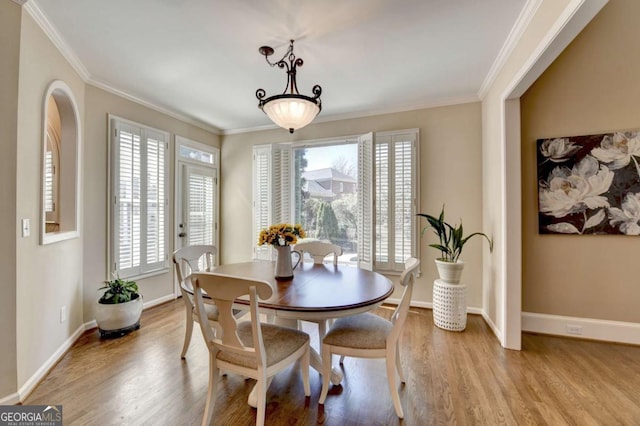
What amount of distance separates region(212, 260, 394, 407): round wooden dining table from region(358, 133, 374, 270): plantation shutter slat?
4.26 feet

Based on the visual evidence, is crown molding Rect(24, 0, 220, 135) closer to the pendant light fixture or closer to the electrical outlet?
the pendant light fixture

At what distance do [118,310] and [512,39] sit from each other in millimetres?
4302

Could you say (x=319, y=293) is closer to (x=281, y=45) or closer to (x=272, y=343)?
(x=272, y=343)

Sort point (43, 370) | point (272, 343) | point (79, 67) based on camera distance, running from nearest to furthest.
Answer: point (272, 343)
point (43, 370)
point (79, 67)

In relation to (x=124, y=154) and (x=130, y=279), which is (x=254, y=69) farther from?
(x=130, y=279)

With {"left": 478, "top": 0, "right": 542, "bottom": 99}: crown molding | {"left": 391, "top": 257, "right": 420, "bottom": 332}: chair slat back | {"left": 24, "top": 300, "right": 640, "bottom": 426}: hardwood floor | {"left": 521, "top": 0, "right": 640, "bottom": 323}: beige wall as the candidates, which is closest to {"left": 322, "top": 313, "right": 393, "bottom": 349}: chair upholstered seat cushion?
{"left": 391, "top": 257, "right": 420, "bottom": 332}: chair slat back

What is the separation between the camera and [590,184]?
272 centimetres

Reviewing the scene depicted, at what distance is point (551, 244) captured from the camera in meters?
2.85

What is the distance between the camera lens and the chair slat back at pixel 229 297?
4.43ft

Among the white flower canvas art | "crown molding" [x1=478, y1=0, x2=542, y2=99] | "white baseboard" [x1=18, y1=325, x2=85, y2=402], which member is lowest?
"white baseboard" [x1=18, y1=325, x2=85, y2=402]

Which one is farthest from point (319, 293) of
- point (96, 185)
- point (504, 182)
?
point (96, 185)

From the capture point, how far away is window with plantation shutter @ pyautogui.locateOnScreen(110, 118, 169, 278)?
3207 mm

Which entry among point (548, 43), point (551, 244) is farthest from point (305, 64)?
point (551, 244)

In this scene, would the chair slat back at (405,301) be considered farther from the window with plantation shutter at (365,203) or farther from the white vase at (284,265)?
the window with plantation shutter at (365,203)
